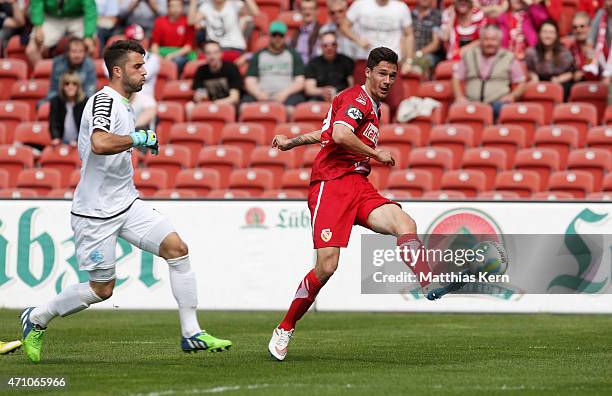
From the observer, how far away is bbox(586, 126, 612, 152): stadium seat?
1852 centimetres

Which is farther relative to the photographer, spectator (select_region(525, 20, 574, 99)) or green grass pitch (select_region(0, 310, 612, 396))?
spectator (select_region(525, 20, 574, 99))

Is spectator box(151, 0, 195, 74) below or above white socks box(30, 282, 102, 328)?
above

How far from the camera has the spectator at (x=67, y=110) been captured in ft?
63.5

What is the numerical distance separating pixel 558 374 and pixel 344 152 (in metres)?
2.53

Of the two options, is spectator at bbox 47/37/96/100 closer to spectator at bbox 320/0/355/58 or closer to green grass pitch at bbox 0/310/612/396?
spectator at bbox 320/0/355/58

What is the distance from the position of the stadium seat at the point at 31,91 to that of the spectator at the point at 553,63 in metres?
8.19

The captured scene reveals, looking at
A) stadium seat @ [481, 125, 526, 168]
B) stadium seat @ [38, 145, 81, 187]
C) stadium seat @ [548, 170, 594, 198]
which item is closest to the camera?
stadium seat @ [548, 170, 594, 198]

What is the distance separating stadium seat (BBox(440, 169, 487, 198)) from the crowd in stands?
1787mm

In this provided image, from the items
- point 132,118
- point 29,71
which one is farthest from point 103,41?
point 132,118

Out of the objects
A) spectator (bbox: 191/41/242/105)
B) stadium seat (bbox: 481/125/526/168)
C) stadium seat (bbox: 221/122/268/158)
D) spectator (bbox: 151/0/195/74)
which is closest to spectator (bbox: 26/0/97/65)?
spectator (bbox: 151/0/195/74)

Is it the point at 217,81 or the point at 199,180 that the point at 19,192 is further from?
the point at 217,81

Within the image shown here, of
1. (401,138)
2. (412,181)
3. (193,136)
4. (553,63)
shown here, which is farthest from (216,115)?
(553,63)

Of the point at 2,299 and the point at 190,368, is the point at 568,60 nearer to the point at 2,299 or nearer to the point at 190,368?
the point at 2,299

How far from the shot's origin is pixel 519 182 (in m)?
17.8
